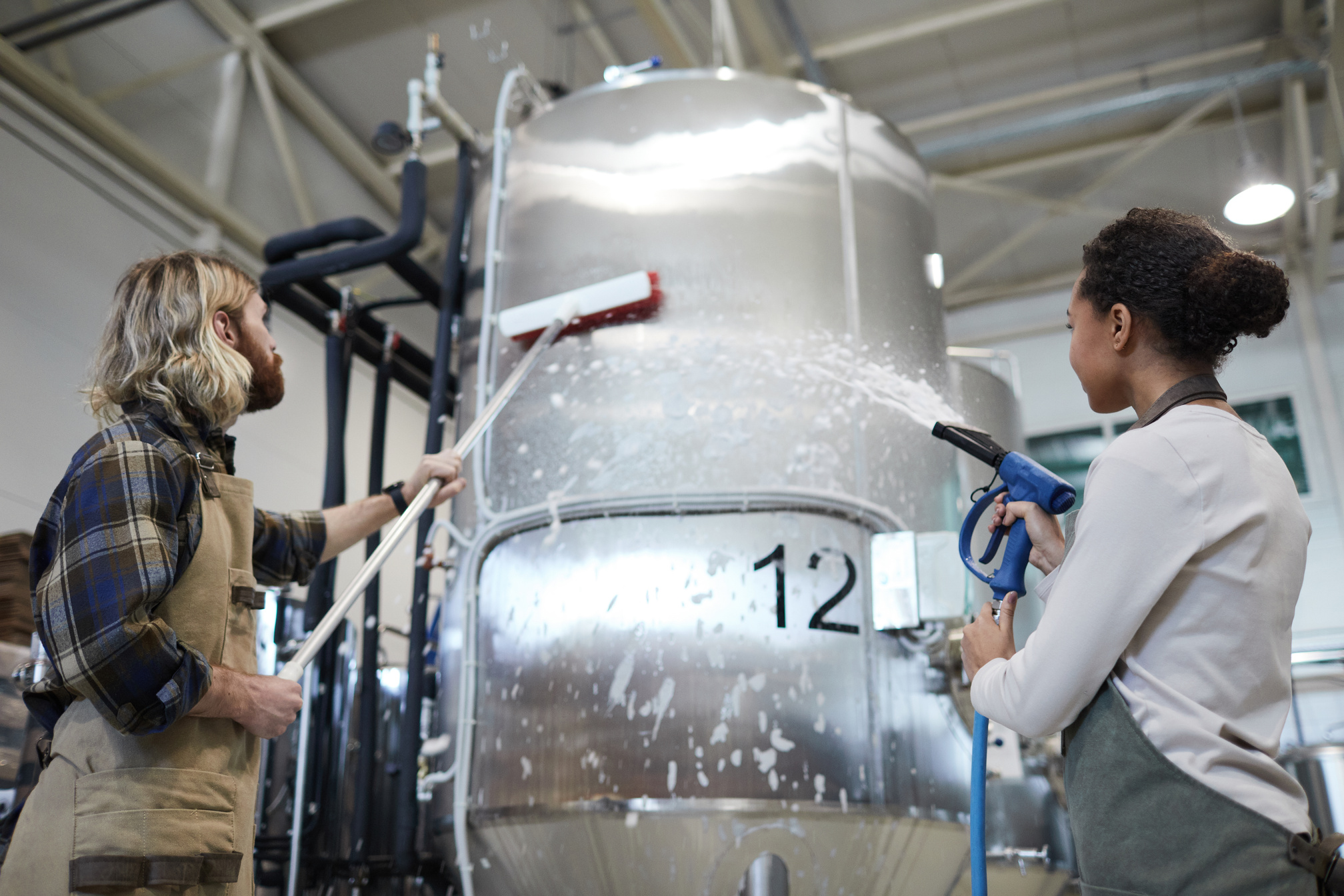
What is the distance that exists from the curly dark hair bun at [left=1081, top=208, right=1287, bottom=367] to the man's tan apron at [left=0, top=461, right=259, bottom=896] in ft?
3.75

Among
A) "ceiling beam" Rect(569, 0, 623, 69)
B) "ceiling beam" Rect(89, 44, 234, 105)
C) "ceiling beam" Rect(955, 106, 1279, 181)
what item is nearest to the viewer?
"ceiling beam" Rect(89, 44, 234, 105)

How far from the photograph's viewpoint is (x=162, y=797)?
48.5 inches

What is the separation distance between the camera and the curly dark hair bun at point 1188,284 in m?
1.08

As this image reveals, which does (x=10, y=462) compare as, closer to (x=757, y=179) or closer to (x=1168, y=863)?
(x=757, y=179)

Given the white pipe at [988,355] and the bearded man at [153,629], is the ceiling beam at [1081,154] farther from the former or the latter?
the bearded man at [153,629]

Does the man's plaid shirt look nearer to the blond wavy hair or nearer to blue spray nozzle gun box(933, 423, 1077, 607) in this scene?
the blond wavy hair

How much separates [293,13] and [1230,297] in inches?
212

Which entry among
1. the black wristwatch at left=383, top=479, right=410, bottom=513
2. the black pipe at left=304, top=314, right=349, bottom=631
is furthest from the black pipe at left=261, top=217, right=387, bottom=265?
the black wristwatch at left=383, top=479, right=410, bottom=513

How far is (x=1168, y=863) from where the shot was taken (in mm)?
972

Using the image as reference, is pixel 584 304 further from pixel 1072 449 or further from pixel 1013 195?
pixel 1072 449

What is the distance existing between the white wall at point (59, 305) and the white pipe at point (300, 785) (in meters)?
1.90

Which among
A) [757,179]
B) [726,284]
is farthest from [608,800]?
[757,179]

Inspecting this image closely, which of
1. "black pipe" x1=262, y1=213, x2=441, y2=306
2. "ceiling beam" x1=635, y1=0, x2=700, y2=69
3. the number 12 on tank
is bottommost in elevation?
the number 12 on tank

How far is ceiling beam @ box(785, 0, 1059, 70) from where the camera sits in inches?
207
